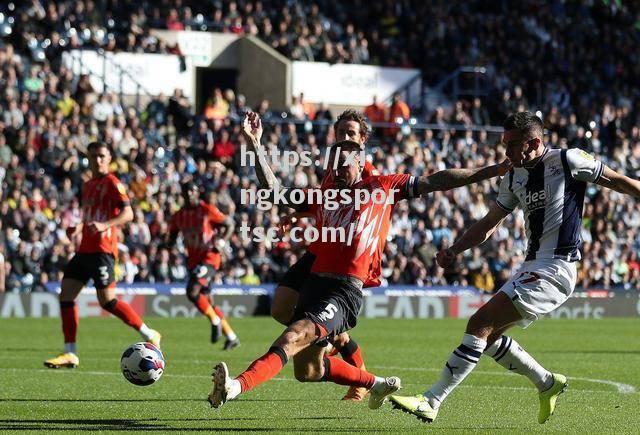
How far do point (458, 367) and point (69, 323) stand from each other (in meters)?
6.80

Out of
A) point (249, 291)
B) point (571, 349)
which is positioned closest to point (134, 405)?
point (571, 349)

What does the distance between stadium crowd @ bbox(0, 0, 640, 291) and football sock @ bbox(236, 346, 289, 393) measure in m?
18.8

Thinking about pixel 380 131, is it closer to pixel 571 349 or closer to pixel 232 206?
pixel 232 206

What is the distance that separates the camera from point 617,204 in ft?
118

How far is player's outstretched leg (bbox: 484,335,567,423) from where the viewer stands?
9938mm

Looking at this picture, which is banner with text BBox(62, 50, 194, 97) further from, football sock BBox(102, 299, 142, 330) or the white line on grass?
the white line on grass

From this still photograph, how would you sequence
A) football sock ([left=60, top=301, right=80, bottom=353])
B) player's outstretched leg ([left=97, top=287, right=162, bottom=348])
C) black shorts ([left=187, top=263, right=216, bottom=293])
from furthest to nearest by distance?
1. black shorts ([left=187, top=263, right=216, bottom=293])
2. player's outstretched leg ([left=97, top=287, right=162, bottom=348])
3. football sock ([left=60, top=301, right=80, bottom=353])

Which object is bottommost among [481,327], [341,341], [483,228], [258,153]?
[341,341]

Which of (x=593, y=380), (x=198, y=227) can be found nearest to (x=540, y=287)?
(x=593, y=380)

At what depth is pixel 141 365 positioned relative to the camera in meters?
11.0

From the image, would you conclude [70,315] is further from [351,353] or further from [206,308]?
[351,353]

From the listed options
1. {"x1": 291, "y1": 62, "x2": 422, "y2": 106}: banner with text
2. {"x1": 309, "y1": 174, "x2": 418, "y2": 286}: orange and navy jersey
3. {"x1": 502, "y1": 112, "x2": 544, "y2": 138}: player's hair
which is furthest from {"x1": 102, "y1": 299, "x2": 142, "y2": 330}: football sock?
{"x1": 291, "y1": 62, "x2": 422, "y2": 106}: banner with text

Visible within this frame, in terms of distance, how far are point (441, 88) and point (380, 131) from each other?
460cm

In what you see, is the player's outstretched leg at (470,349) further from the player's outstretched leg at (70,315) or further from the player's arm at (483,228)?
the player's outstretched leg at (70,315)
